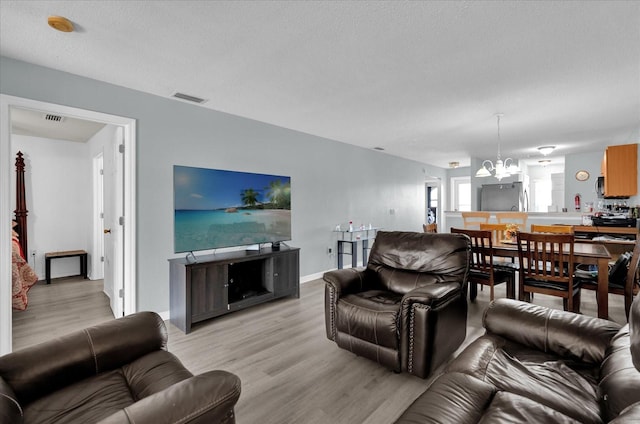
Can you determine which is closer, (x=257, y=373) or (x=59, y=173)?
(x=257, y=373)

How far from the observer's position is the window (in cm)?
930

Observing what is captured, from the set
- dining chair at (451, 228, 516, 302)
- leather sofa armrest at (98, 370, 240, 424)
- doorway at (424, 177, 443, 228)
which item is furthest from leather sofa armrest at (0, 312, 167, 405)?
doorway at (424, 177, 443, 228)

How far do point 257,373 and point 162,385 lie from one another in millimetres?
1090

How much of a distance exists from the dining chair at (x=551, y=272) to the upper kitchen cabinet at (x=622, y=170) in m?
3.13

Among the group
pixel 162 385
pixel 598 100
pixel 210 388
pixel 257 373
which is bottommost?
pixel 257 373

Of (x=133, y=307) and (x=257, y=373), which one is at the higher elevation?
(x=133, y=307)

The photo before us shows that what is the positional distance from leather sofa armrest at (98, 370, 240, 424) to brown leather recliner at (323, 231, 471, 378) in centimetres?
135

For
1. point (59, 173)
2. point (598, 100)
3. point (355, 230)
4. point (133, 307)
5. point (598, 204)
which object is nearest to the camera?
point (133, 307)

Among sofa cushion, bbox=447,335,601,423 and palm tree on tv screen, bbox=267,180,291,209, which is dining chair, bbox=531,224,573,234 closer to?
sofa cushion, bbox=447,335,601,423

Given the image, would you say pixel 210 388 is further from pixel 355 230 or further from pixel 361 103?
pixel 355 230

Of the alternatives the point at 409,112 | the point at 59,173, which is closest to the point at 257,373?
the point at 409,112

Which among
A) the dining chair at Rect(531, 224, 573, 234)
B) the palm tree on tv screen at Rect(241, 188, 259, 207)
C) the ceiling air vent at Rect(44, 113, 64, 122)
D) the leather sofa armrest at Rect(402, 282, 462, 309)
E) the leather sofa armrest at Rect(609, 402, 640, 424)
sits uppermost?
the ceiling air vent at Rect(44, 113, 64, 122)

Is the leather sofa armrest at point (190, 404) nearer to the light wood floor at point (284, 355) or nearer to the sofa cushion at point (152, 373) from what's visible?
the sofa cushion at point (152, 373)

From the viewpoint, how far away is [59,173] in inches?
205
